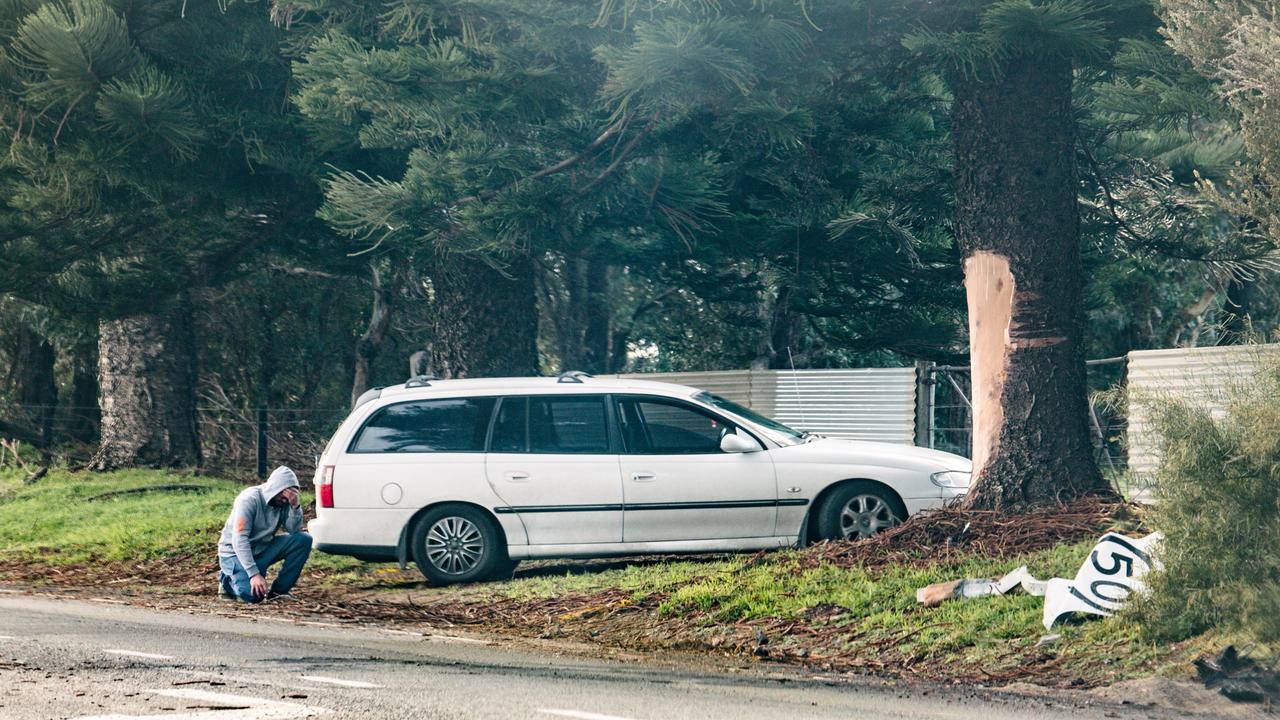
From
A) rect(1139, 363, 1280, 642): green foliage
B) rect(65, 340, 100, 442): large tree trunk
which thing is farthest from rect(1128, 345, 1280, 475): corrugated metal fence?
A: rect(65, 340, 100, 442): large tree trunk

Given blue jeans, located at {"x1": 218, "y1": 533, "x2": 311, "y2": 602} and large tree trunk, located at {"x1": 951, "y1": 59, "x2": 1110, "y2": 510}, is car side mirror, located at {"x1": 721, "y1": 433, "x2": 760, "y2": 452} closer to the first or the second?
large tree trunk, located at {"x1": 951, "y1": 59, "x2": 1110, "y2": 510}

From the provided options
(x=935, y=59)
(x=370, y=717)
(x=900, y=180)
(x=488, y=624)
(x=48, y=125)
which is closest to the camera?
(x=370, y=717)

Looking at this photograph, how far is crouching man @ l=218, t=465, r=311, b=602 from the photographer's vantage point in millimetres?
10906

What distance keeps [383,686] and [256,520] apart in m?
4.21

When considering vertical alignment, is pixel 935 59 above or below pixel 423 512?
above

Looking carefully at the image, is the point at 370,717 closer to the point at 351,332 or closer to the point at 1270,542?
the point at 1270,542

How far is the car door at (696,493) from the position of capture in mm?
12016

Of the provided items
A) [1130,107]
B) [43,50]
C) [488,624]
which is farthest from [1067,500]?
[43,50]

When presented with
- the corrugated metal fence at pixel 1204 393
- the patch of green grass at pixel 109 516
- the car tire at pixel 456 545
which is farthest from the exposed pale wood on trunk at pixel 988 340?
the patch of green grass at pixel 109 516

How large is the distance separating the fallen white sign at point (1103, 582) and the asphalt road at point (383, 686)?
1.41 m

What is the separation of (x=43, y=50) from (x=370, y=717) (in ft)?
36.5

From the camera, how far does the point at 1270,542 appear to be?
757 centimetres

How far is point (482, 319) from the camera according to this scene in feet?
58.0

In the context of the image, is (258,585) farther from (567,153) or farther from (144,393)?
(144,393)
